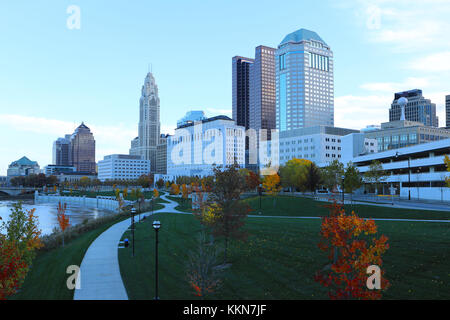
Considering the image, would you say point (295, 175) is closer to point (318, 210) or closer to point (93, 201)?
point (318, 210)

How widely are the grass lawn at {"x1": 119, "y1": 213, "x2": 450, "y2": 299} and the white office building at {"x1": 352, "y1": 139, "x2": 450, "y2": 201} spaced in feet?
131

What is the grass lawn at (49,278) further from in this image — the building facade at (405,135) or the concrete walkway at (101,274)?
the building facade at (405,135)

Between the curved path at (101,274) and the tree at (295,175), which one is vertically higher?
the tree at (295,175)

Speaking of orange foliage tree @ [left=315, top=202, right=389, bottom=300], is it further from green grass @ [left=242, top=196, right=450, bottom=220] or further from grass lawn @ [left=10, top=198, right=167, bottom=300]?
green grass @ [left=242, top=196, right=450, bottom=220]

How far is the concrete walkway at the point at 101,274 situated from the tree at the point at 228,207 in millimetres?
7430

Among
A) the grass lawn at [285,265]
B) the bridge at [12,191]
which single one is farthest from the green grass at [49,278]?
the bridge at [12,191]

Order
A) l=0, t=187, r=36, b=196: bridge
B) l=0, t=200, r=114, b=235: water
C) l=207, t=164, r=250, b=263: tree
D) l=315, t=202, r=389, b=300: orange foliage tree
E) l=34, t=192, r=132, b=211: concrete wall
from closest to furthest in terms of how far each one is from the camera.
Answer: l=315, t=202, r=389, b=300: orange foliage tree < l=207, t=164, r=250, b=263: tree < l=0, t=200, r=114, b=235: water < l=34, t=192, r=132, b=211: concrete wall < l=0, t=187, r=36, b=196: bridge

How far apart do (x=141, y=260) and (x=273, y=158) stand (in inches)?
6445

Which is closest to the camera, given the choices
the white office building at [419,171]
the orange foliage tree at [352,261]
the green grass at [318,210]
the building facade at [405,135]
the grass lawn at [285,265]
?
the orange foliage tree at [352,261]

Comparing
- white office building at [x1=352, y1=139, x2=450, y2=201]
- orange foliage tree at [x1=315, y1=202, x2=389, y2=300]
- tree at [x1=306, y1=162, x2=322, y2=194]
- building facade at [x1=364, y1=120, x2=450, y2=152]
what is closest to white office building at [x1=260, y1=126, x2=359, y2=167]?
building facade at [x1=364, y1=120, x2=450, y2=152]

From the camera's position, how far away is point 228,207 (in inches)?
1001

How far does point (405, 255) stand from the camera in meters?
22.5

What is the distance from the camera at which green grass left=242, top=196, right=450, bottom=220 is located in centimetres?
4306

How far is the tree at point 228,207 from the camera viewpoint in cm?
2519
